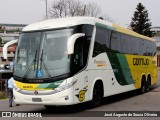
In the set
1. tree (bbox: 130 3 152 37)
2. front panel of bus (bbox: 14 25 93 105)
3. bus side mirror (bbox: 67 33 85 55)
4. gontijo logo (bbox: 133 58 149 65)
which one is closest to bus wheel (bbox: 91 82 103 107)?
front panel of bus (bbox: 14 25 93 105)

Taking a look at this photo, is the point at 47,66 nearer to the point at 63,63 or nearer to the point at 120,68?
the point at 63,63

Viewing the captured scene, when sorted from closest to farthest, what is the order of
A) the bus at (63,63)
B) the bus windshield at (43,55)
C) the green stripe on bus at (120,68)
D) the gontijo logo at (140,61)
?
the bus at (63,63) → the bus windshield at (43,55) → the green stripe on bus at (120,68) → the gontijo logo at (140,61)

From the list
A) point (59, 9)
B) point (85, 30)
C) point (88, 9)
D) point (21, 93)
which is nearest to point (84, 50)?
point (85, 30)

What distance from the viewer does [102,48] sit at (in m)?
15.1

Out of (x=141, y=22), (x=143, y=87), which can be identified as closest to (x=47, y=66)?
(x=143, y=87)

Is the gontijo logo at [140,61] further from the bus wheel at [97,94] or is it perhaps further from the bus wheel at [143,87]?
the bus wheel at [97,94]

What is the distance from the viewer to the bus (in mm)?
12492

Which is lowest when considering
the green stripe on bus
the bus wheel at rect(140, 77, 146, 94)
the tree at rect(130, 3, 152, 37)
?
the bus wheel at rect(140, 77, 146, 94)

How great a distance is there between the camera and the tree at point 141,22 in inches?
3593

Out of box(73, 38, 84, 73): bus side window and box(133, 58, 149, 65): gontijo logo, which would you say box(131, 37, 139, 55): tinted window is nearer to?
box(133, 58, 149, 65): gontijo logo

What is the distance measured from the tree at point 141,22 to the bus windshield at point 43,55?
79361mm

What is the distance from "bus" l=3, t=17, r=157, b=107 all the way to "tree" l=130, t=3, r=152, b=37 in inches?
3033

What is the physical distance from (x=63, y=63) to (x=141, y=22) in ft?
266

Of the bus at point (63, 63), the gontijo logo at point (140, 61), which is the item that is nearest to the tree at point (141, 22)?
the gontijo logo at point (140, 61)
